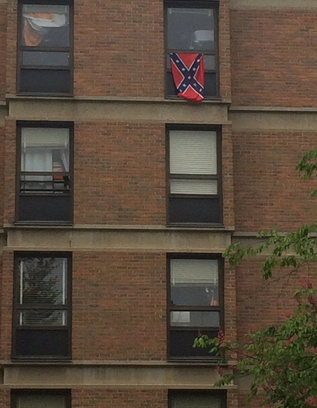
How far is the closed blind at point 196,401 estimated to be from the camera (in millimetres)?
22094

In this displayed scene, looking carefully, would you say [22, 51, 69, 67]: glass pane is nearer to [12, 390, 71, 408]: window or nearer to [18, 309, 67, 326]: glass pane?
[18, 309, 67, 326]: glass pane

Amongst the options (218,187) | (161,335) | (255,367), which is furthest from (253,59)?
(255,367)

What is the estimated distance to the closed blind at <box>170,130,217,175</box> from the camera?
76.0 feet

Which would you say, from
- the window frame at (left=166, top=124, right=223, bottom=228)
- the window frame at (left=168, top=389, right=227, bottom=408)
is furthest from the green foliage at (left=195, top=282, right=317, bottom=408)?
the window frame at (left=166, top=124, right=223, bottom=228)

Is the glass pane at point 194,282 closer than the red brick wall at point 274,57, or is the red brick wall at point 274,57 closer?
the glass pane at point 194,282

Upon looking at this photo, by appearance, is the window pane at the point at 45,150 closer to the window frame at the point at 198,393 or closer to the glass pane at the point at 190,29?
the glass pane at the point at 190,29

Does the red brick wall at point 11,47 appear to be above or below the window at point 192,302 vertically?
above

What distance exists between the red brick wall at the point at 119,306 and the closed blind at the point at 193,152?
2125mm

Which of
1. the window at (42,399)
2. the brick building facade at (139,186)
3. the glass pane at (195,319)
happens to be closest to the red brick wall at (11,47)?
the brick building facade at (139,186)

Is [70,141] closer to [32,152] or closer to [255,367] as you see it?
[32,152]

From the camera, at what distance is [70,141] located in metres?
23.1

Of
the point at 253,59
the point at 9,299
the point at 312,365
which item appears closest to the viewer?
the point at 312,365

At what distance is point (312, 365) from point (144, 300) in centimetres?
700

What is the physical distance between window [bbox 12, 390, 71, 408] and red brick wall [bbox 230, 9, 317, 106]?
7621mm
